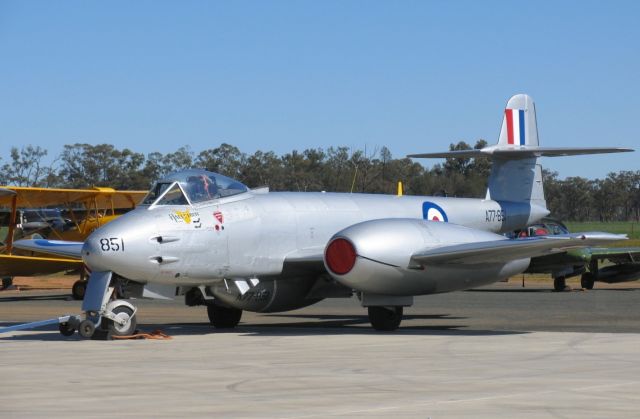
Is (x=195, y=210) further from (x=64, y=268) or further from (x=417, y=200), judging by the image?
(x=64, y=268)

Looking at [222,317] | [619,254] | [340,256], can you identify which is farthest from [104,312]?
[619,254]

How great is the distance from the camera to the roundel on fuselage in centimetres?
2016

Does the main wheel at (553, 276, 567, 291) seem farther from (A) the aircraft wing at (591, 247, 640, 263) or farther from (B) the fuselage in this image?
(B) the fuselage

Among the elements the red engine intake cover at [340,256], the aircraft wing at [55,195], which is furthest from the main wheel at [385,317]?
the aircraft wing at [55,195]

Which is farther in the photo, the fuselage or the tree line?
the tree line

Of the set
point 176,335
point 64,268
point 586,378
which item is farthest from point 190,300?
point 64,268

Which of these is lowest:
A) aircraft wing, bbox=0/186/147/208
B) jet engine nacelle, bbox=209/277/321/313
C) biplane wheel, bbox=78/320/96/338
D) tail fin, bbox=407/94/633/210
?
biplane wheel, bbox=78/320/96/338

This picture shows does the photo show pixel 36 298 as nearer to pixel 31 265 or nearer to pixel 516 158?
pixel 31 265

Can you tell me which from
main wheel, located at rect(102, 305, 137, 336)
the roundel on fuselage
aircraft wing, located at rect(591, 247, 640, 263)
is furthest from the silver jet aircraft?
aircraft wing, located at rect(591, 247, 640, 263)

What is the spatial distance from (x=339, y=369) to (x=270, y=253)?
567cm

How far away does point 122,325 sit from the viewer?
16.0 meters

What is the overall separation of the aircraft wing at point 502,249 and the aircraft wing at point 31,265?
46.1 feet

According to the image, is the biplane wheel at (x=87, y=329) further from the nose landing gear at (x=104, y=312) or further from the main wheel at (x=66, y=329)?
the main wheel at (x=66, y=329)

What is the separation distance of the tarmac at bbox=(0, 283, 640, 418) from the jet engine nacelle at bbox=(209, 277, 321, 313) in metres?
0.43
